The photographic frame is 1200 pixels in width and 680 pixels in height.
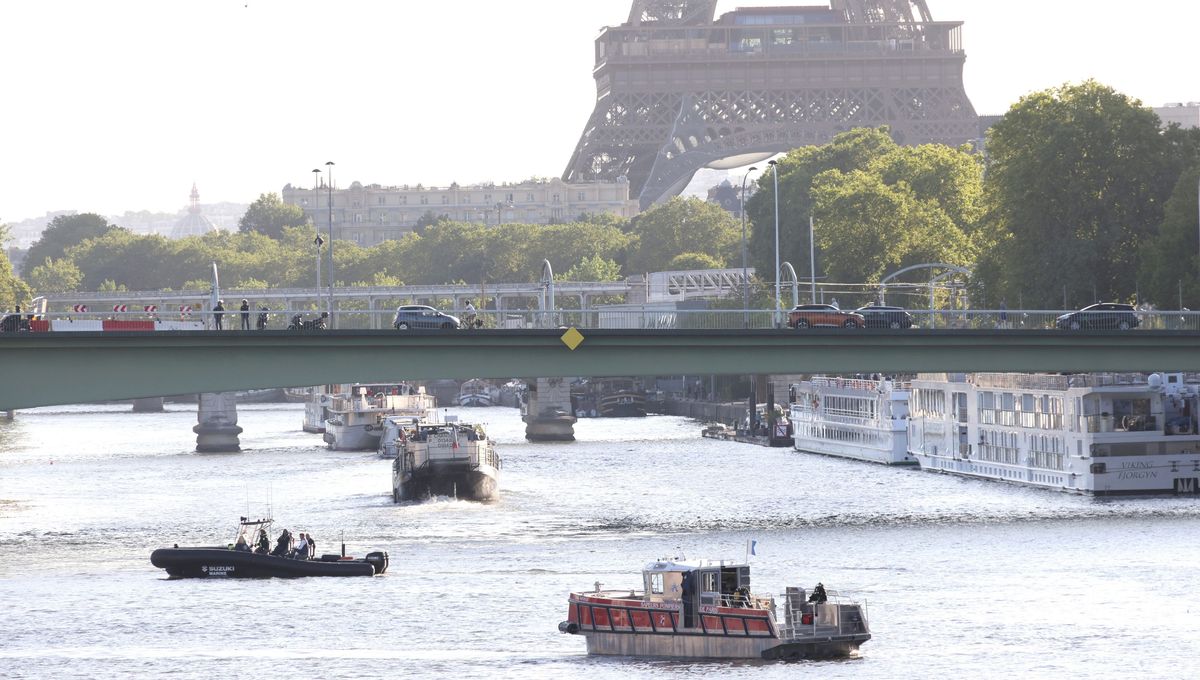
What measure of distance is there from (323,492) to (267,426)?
271 ft

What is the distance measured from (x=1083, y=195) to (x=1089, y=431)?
2232 centimetres

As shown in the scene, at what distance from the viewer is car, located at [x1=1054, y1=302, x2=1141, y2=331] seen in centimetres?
8288

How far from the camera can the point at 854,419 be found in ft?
420

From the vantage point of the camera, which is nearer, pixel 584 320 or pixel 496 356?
pixel 496 356

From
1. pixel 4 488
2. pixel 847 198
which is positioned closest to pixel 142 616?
pixel 4 488

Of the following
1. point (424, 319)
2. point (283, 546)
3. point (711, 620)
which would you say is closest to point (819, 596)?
point (711, 620)

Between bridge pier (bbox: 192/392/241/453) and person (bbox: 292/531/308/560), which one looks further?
bridge pier (bbox: 192/392/241/453)

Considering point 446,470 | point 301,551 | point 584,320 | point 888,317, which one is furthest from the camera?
point 446,470

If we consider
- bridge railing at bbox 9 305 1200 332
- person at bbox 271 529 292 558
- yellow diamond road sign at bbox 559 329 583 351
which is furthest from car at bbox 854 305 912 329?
person at bbox 271 529 292 558

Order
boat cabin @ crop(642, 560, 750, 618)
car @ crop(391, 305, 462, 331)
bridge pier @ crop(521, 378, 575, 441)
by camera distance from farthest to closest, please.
A: bridge pier @ crop(521, 378, 575, 441)
car @ crop(391, 305, 462, 331)
boat cabin @ crop(642, 560, 750, 618)

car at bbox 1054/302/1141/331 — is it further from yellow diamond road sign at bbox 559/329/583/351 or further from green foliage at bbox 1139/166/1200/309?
green foliage at bbox 1139/166/1200/309

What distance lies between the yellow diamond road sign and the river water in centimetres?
706

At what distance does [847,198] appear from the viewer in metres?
148

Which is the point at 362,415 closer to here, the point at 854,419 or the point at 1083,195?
the point at 854,419
